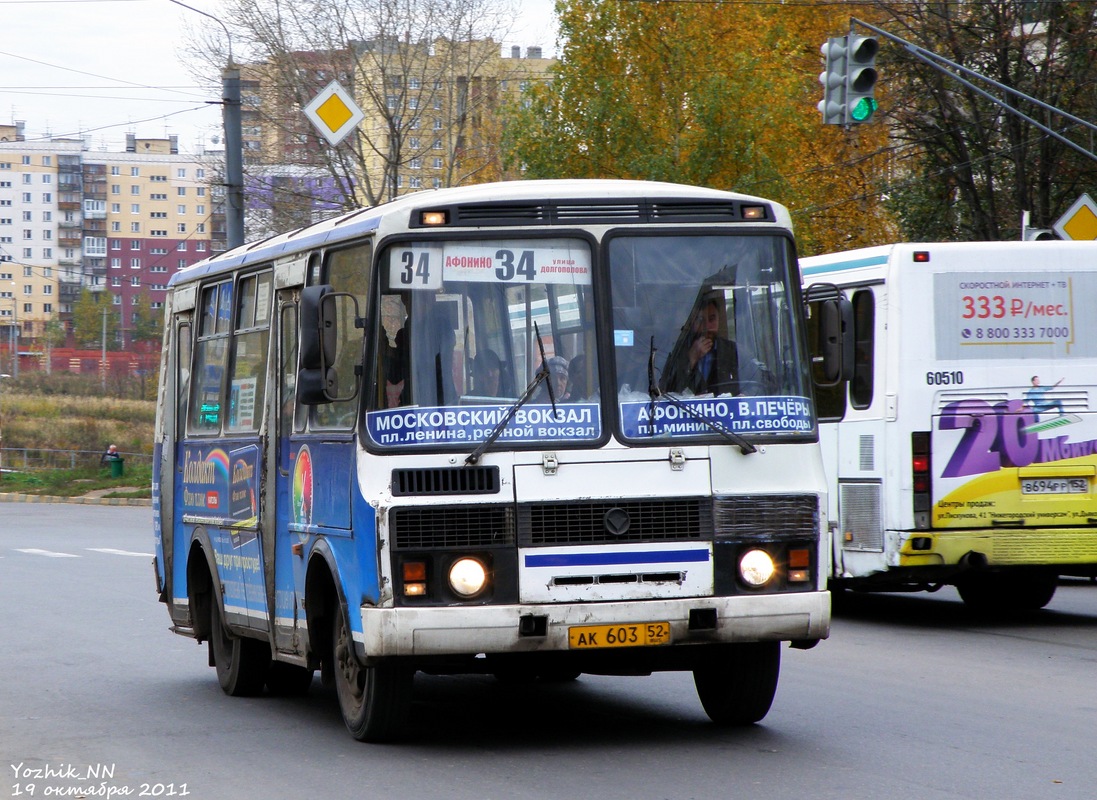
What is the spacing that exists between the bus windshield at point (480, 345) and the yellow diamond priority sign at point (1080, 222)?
14.9m

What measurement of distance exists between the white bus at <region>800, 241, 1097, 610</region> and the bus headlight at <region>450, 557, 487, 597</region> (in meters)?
6.54

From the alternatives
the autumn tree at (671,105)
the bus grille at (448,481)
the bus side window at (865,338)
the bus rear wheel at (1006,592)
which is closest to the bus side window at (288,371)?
the bus grille at (448,481)

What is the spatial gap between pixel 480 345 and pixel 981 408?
6.83 meters

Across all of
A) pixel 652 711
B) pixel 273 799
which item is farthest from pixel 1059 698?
pixel 273 799

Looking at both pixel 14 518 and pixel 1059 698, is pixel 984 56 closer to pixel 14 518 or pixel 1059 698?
pixel 14 518

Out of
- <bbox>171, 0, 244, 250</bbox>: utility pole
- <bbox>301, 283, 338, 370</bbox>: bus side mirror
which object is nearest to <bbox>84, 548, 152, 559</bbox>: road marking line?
<bbox>171, 0, 244, 250</bbox>: utility pole

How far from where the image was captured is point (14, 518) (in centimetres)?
3788

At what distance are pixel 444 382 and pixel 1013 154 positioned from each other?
25784 millimetres

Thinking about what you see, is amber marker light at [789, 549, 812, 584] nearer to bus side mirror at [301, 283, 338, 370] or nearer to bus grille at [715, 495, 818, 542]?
bus grille at [715, 495, 818, 542]

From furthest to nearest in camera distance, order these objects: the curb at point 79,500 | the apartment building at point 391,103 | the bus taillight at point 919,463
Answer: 1. the apartment building at point 391,103
2. the curb at point 79,500
3. the bus taillight at point 919,463

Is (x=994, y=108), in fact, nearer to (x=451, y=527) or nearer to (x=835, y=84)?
(x=835, y=84)

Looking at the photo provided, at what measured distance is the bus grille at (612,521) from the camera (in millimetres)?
7980

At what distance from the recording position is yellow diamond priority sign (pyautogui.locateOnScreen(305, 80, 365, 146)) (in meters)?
21.8

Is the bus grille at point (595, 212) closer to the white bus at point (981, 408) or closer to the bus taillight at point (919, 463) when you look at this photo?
the white bus at point (981, 408)
